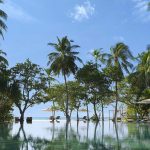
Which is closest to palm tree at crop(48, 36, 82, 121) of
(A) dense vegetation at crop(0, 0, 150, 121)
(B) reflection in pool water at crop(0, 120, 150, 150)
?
(A) dense vegetation at crop(0, 0, 150, 121)

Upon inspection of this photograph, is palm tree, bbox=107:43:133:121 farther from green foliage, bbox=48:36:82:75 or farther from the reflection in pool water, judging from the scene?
the reflection in pool water

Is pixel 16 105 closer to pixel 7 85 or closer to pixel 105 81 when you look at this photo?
pixel 7 85

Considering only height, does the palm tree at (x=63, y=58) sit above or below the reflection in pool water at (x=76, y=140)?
above

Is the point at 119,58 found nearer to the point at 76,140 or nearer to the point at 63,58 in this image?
the point at 63,58

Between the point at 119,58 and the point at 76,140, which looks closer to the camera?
the point at 76,140

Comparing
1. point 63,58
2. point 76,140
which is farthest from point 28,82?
point 76,140

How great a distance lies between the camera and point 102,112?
4944cm

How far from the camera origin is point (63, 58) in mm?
44781

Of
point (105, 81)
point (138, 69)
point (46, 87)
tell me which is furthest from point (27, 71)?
point (138, 69)

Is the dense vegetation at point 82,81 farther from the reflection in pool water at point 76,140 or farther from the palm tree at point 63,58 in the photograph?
the reflection in pool water at point 76,140

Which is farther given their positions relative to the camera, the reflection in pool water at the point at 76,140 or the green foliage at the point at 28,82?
the green foliage at the point at 28,82

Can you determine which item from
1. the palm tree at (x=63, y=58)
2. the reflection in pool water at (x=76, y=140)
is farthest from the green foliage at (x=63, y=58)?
the reflection in pool water at (x=76, y=140)

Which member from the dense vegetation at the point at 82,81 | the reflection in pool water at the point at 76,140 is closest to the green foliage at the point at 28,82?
the dense vegetation at the point at 82,81

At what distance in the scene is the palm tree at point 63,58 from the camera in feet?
147
